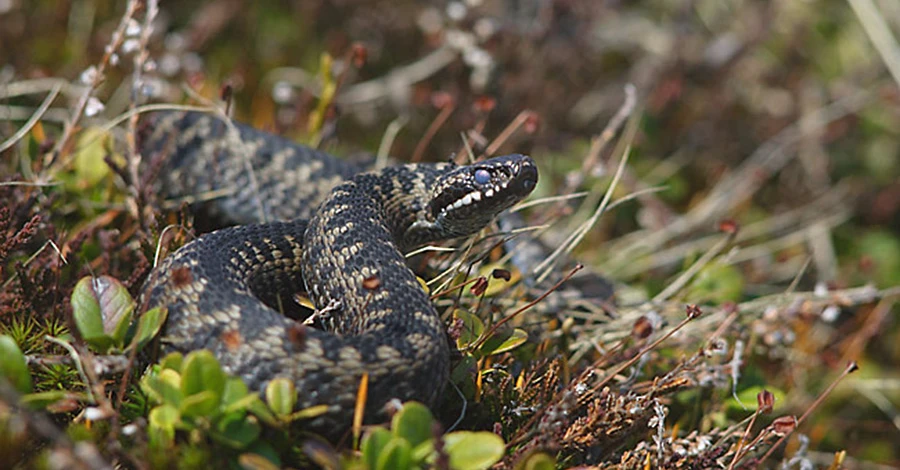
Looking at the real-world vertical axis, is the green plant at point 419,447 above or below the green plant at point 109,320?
below

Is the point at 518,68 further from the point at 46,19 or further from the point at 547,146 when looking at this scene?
the point at 46,19

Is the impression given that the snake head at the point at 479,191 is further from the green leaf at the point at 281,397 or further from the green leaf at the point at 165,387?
the green leaf at the point at 165,387

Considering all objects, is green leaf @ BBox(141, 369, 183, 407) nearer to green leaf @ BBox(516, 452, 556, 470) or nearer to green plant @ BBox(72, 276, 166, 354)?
green plant @ BBox(72, 276, 166, 354)

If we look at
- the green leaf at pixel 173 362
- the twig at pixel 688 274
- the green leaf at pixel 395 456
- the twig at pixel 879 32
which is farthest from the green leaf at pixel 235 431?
the twig at pixel 879 32

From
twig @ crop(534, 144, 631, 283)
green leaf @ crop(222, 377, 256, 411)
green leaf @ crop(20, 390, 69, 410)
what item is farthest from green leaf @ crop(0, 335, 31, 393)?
twig @ crop(534, 144, 631, 283)

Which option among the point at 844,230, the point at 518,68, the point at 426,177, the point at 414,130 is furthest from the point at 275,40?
the point at 844,230

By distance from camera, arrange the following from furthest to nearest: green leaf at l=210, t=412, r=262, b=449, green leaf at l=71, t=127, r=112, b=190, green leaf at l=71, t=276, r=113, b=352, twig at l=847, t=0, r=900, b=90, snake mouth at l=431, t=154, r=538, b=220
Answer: twig at l=847, t=0, r=900, b=90
green leaf at l=71, t=127, r=112, b=190
snake mouth at l=431, t=154, r=538, b=220
green leaf at l=71, t=276, r=113, b=352
green leaf at l=210, t=412, r=262, b=449
